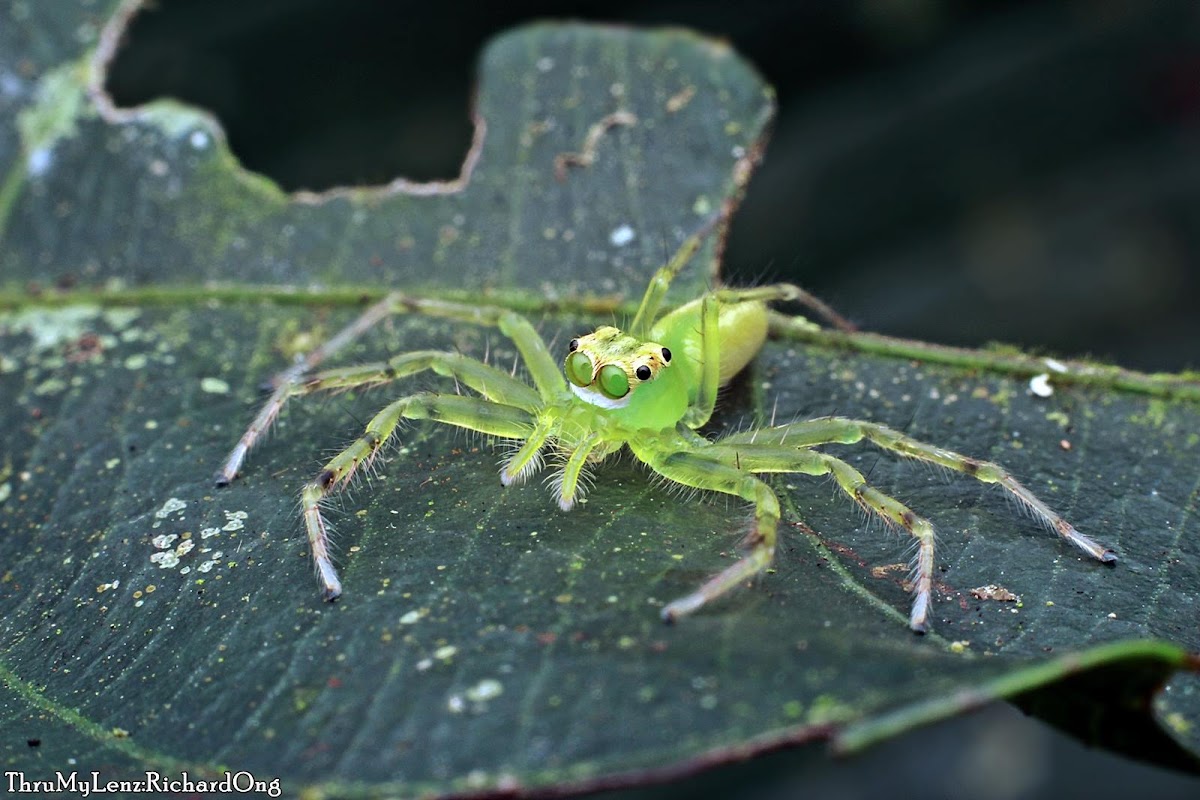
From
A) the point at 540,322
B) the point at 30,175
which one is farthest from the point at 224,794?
the point at 30,175

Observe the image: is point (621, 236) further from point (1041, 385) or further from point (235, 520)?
point (235, 520)

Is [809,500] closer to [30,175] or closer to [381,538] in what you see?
[381,538]

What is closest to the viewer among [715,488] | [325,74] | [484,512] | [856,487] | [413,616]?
[413,616]

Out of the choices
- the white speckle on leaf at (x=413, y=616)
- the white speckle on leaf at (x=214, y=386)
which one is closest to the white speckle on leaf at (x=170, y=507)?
the white speckle on leaf at (x=214, y=386)

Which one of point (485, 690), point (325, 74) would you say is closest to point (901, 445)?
point (485, 690)

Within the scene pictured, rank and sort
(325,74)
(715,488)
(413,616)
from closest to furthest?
1. (413,616)
2. (715,488)
3. (325,74)

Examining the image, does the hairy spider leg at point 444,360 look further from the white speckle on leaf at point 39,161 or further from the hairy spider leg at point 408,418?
the white speckle on leaf at point 39,161

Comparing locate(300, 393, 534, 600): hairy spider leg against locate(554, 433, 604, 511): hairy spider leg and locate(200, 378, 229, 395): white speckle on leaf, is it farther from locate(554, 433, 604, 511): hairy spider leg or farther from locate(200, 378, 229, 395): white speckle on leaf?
locate(200, 378, 229, 395): white speckle on leaf
